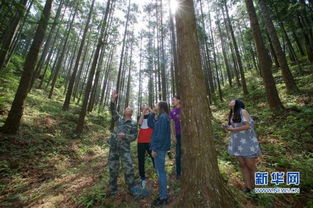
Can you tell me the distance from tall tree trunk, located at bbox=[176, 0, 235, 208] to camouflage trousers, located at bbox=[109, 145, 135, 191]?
1625 mm

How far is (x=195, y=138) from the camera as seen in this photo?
280cm

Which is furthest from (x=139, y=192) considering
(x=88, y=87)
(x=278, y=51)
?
(x=278, y=51)

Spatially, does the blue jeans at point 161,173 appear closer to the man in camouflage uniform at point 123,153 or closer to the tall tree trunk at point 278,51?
the man in camouflage uniform at point 123,153

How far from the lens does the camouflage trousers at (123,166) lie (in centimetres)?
405

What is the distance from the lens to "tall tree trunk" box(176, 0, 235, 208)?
2664 mm

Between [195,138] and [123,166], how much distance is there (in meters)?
2.18

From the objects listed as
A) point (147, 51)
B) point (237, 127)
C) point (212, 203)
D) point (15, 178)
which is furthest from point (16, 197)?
point (147, 51)

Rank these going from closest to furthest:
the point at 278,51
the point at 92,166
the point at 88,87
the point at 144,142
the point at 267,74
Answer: the point at 144,142
the point at 92,166
the point at 267,74
the point at 278,51
the point at 88,87

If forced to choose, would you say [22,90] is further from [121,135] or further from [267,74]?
[267,74]

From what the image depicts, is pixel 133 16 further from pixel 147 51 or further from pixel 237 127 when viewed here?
pixel 237 127

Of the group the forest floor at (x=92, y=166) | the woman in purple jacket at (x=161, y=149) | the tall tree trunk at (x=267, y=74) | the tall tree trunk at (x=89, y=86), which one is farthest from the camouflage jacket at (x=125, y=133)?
the tall tree trunk at (x=89, y=86)

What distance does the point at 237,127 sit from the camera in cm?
365

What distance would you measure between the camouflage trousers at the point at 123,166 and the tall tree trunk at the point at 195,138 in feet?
5.33

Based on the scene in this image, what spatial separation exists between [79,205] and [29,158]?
4.32 meters
